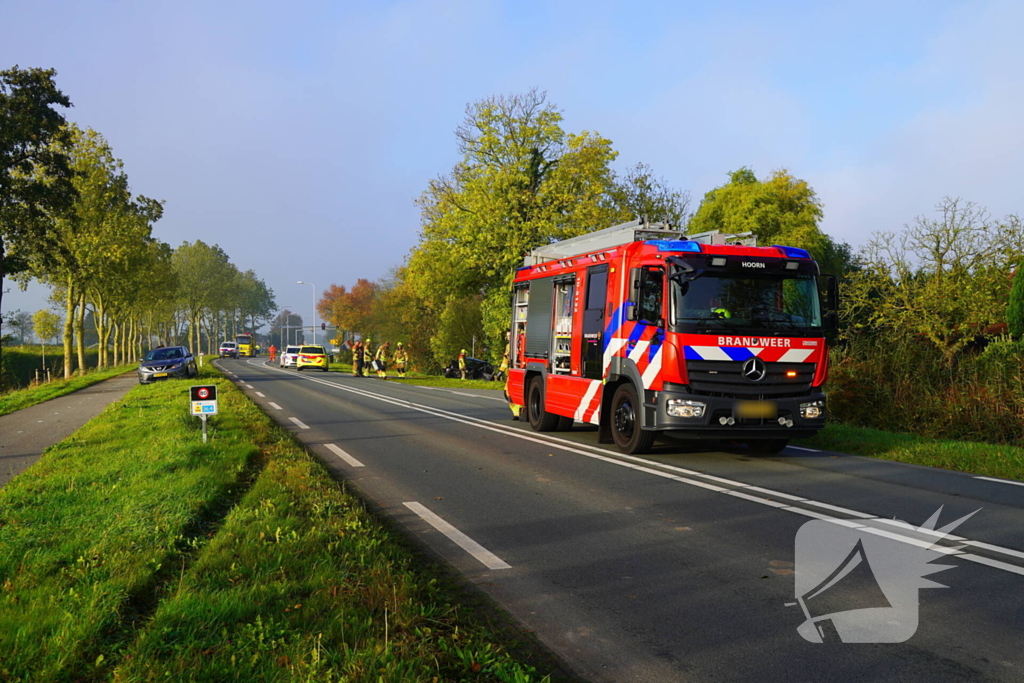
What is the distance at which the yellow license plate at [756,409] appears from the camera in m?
9.79

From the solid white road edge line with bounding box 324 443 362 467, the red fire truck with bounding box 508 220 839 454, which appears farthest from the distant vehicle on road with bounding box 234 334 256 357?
the red fire truck with bounding box 508 220 839 454

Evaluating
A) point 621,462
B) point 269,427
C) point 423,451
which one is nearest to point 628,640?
point 621,462

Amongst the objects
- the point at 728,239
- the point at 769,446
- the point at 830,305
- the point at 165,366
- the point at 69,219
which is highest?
the point at 69,219

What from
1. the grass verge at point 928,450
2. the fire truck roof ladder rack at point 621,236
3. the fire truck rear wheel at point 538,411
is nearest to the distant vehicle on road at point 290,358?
the fire truck rear wheel at point 538,411

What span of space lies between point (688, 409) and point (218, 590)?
253 inches

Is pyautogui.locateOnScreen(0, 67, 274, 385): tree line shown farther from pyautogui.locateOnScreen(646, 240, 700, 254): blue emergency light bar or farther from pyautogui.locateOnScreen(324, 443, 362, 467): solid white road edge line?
pyautogui.locateOnScreen(646, 240, 700, 254): blue emergency light bar

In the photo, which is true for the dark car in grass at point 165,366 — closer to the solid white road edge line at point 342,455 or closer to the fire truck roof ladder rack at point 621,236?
the solid white road edge line at point 342,455

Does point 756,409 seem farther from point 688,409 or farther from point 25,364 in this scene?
point 25,364

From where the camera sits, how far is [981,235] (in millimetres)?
19422

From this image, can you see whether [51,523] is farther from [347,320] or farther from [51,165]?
[347,320]

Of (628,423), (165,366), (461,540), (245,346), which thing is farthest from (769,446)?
(245,346)

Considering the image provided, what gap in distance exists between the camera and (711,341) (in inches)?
387

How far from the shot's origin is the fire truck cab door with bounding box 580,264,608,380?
1152 cm

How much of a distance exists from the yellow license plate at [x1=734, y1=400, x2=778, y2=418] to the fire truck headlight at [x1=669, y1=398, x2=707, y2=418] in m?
0.45
